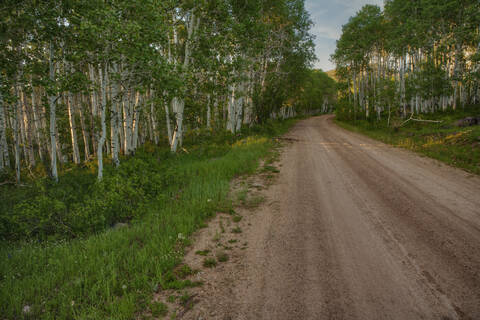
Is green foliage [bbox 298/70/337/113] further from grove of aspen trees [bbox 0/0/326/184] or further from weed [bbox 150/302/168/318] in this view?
weed [bbox 150/302/168/318]

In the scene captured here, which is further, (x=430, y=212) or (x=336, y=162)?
(x=336, y=162)

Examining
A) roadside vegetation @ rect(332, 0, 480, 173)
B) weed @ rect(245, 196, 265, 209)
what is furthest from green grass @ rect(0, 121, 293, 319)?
roadside vegetation @ rect(332, 0, 480, 173)

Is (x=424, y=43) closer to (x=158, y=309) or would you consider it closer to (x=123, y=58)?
(x=123, y=58)

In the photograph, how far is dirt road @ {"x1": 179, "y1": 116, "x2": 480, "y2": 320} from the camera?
2938mm

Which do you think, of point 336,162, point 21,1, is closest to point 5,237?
point 21,1

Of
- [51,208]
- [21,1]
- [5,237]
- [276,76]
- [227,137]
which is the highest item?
[276,76]

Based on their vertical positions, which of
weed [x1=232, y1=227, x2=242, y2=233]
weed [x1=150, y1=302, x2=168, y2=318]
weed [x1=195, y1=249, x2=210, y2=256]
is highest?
weed [x1=232, y1=227, x2=242, y2=233]

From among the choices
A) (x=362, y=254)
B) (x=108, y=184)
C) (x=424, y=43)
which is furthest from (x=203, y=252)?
(x=424, y=43)

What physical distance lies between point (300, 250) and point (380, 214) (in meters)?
2.66

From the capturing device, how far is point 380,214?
5535 millimetres

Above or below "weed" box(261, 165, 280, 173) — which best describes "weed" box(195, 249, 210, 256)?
below

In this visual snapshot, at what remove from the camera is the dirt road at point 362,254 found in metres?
2.94

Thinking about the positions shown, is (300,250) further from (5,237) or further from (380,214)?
(5,237)

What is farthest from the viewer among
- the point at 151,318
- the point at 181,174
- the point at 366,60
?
the point at 366,60
